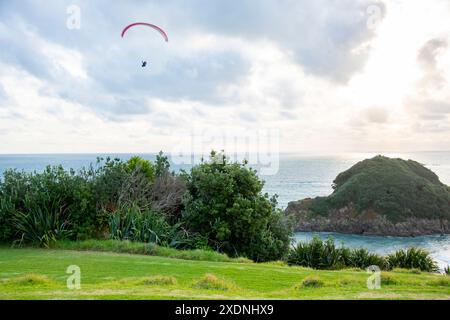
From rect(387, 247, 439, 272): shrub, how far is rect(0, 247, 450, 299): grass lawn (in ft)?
20.0

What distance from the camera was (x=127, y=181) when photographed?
16.6 meters

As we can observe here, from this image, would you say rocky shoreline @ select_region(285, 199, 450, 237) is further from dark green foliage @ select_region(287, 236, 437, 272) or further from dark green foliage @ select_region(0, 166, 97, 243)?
dark green foliage @ select_region(0, 166, 97, 243)

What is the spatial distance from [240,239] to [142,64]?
773 cm

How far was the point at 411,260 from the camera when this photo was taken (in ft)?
50.6

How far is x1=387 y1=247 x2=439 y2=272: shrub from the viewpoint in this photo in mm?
15281

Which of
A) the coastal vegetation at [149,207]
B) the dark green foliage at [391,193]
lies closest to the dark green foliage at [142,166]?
the coastal vegetation at [149,207]

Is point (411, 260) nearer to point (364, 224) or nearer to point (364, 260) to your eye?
point (364, 260)

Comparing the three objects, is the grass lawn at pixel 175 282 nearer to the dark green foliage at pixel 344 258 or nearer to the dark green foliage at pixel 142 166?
the dark green foliage at pixel 344 258

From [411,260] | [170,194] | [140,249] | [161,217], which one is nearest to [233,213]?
[161,217]

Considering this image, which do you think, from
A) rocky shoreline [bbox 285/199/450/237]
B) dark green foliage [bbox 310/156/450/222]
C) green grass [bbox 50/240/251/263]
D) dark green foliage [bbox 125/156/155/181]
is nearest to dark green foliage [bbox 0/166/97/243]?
green grass [bbox 50/240/251/263]

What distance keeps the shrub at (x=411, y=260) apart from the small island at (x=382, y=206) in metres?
32.2

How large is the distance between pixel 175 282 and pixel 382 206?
45.3 m

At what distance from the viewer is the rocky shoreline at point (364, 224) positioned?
46031 millimetres

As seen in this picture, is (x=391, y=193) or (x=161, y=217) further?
(x=391, y=193)
